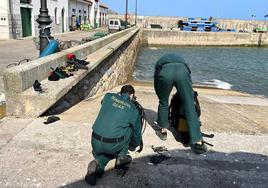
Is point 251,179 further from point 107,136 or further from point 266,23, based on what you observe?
point 266,23

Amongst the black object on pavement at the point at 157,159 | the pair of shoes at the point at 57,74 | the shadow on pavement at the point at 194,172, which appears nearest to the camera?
Result: the shadow on pavement at the point at 194,172

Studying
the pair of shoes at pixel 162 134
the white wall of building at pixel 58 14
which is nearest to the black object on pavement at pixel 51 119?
the pair of shoes at pixel 162 134

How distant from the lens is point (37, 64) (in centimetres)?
567

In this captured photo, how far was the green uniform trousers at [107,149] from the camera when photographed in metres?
3.27

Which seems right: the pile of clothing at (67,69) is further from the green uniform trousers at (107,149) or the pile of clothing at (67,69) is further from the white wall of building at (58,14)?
the white wall of building at (58,14)

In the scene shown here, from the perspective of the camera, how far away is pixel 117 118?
3314 millimetres

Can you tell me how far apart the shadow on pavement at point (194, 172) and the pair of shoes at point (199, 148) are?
0.08 metres

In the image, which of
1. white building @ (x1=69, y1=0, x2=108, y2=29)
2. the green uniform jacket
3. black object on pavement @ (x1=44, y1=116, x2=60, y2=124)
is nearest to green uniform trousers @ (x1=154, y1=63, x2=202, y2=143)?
the green uniform jacket

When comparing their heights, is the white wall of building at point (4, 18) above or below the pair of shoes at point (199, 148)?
above

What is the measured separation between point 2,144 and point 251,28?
92.3 meters

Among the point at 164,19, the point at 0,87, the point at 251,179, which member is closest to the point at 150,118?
the point at 251,179

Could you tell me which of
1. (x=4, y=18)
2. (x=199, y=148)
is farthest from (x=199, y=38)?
(x=199, y=148)

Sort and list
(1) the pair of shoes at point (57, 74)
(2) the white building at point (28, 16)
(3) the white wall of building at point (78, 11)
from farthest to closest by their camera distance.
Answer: (3) the white wall of building at point (78, 11) → (2) the white building at point (28, 16) → (1) the pair of shoes at point (57, 74)

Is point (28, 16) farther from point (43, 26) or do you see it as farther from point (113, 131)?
point (113, 131)
